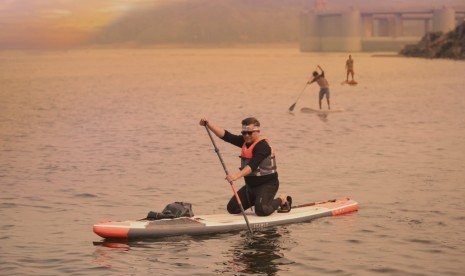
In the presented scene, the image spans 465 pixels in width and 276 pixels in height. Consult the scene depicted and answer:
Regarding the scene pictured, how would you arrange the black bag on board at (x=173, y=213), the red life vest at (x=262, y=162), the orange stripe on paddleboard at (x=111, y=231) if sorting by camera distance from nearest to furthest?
1. the orange stripe on paddleboard at (x=111, y=231)
2. the black bag on board at (x=173, y=213)
3. the red life vest at (x=262, y=162)

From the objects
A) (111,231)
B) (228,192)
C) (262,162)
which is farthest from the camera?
Result: (228,192)

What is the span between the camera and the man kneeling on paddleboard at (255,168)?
52.4 feet

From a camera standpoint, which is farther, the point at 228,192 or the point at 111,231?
the point at 228,192

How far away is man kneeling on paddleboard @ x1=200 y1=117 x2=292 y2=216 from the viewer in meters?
16.0

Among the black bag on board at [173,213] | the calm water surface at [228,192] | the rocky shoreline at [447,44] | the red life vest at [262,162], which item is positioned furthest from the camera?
the rocky shoreline at [447,44]

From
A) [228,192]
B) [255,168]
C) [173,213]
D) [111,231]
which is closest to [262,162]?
[255,168]

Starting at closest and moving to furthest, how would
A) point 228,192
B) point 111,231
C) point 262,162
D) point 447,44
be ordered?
point 111,231, point 262,162, point 228,192, point 447,44

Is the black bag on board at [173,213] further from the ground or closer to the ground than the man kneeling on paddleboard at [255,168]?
closer to the ground

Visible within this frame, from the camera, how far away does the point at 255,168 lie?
15945mm

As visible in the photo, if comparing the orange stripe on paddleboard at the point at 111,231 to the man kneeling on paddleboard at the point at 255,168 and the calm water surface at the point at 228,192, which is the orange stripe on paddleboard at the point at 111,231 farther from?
the man kneeling on paddleboard at the point at 255,168

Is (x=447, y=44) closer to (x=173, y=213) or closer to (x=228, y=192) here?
(x=228, y=192)

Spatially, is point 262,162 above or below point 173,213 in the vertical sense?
above

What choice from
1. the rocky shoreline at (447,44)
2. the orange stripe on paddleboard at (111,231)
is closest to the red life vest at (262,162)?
the orange stripe on paddleboard at (111,231)

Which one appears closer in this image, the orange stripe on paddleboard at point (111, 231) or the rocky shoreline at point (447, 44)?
the orange stripe on paddleboard at point (111, 231)
